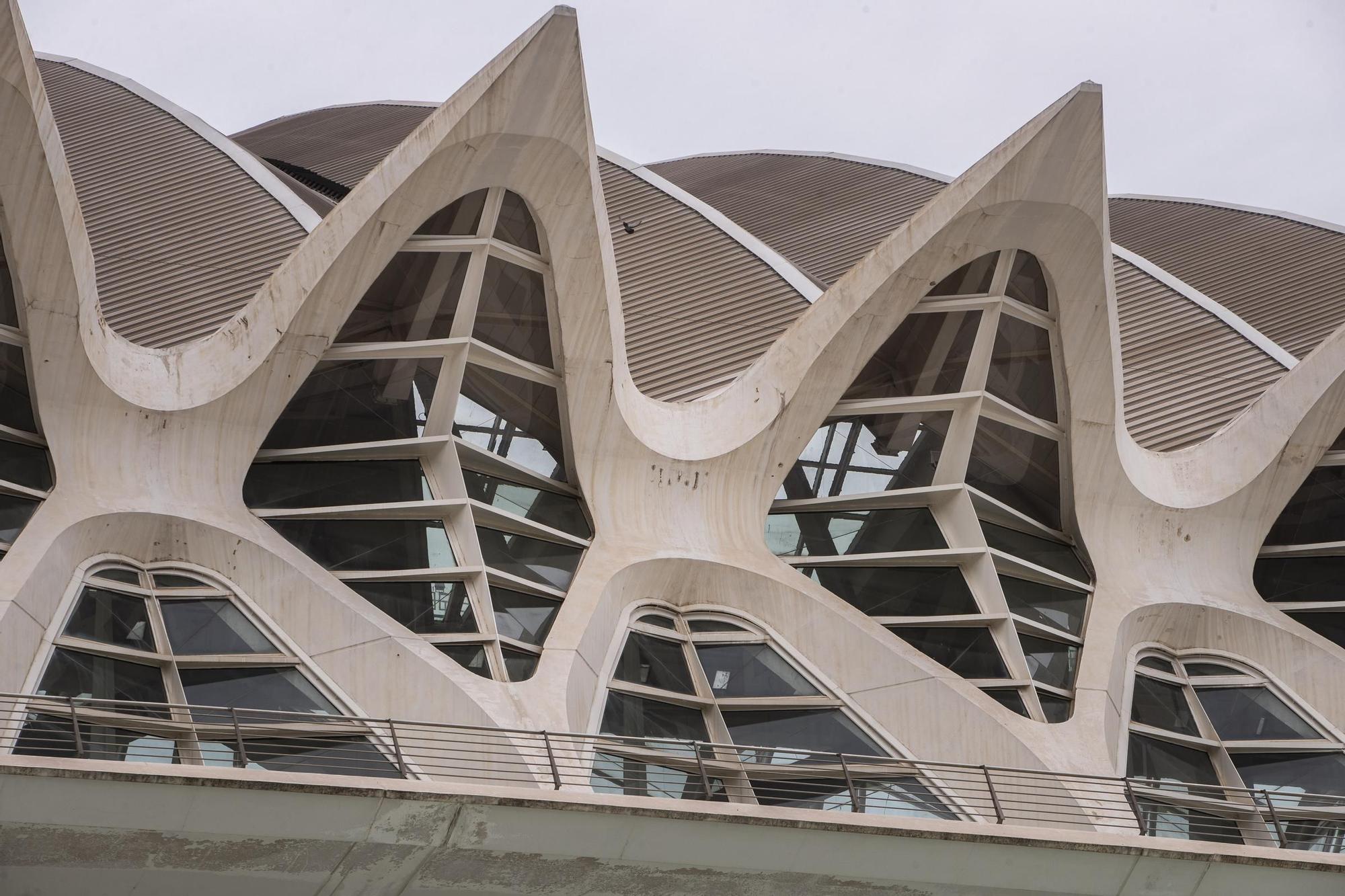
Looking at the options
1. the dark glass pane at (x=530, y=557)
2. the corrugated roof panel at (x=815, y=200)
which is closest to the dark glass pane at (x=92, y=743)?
the dark glass pane at (x=530, y=557)

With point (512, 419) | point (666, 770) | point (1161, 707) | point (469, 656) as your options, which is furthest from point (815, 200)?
point (666, 770)

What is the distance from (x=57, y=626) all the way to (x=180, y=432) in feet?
11.3

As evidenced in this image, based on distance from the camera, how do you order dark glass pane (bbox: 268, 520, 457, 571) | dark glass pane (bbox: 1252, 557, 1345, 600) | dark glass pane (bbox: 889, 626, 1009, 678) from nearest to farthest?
dark glass pane (bbox: 268, 520, 457, 571), dark glass pane (bbox: 889, 626, 1009, 678), dark glass pane (bbox: 1252, 557, 1345, 600)

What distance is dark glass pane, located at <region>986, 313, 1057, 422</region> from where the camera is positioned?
21.0 metres

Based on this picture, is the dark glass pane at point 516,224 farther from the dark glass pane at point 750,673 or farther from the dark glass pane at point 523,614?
the dark glass pane at point 750,673

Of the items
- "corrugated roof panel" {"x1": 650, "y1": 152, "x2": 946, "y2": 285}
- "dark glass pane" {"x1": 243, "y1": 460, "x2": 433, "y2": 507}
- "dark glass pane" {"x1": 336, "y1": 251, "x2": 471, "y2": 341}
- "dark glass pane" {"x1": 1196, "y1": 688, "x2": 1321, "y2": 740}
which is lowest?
"dark glass pane" {"x1": 1196, "y1": 688, "x2": 1321, "y2": 740}

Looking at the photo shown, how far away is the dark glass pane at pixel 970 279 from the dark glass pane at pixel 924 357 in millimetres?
300

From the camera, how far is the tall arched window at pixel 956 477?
65.9 feet

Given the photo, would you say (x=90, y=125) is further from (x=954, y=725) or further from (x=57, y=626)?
(x=954, y=725)

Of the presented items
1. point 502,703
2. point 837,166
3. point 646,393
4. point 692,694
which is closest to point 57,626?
point 502,703

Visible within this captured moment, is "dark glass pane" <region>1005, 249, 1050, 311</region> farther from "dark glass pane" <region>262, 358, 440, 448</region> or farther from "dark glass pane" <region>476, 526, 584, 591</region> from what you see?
"dark glass pane" <region>262, 358, 440, 448</region>

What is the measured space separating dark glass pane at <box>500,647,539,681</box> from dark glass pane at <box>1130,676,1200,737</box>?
844 cm

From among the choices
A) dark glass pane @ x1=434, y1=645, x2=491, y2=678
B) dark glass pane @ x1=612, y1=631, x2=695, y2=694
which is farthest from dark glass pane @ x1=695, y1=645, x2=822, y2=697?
dark glass pane @ x1=434, y1=645, x2=491, y2=678

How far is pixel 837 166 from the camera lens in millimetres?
35438
